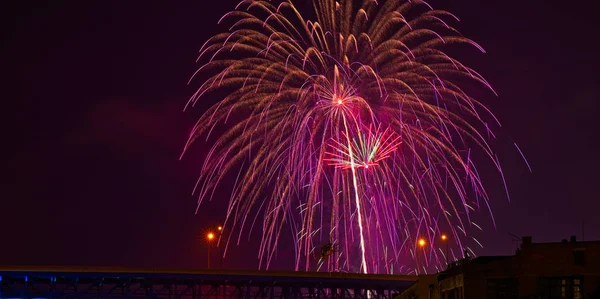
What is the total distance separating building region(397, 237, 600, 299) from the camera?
6097cm

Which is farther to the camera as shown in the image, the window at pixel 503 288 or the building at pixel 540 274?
the window at pixel 503 288

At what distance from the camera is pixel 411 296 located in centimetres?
8425

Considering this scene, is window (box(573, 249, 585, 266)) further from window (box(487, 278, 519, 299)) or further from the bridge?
the bridge

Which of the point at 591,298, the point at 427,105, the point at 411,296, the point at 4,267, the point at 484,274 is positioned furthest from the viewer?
the point at 4,267

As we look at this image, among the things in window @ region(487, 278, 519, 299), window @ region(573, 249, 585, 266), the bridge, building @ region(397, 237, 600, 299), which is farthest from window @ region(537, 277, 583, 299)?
the bridge

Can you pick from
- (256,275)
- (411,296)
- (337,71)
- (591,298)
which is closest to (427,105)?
(337,71)

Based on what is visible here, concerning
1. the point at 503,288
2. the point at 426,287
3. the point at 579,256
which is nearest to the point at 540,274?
the point at 579,256

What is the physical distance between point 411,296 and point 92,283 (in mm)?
48769

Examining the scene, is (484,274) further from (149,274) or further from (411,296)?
(149,274)

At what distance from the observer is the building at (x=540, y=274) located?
200 ft

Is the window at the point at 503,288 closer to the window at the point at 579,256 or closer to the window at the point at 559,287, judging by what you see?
the window at the point at 559,287

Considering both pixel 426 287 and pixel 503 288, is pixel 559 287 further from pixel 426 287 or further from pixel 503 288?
pixel 426 287

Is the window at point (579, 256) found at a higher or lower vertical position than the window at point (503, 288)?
higher

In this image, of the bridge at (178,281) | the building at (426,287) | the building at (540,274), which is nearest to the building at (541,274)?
the building at (540,274)
